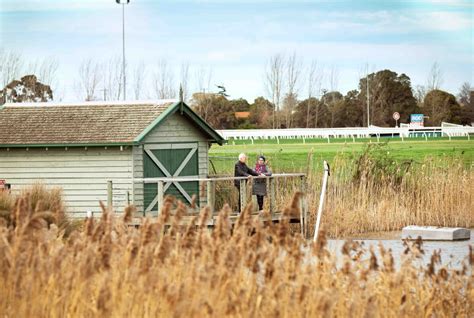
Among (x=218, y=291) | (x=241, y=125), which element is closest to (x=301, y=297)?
(x=218, y=291)

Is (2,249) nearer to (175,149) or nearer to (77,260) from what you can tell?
(77,260)

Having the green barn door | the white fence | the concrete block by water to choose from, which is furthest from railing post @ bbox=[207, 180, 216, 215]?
the white fence

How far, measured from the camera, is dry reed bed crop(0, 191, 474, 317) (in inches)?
350

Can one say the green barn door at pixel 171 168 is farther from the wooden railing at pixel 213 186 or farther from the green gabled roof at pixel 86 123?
the green gabled roof at pixel 86 123

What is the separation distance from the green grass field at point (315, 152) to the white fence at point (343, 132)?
1.60 metres

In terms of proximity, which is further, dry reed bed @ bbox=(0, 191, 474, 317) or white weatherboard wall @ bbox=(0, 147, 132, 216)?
white weatherboard wall @ bbox=(0, 147, 132, 216)

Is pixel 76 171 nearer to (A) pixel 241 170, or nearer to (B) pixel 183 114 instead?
(B) pixel 183 114

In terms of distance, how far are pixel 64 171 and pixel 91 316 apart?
21.9 meters

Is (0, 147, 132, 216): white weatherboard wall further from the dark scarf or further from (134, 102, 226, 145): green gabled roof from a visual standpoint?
the dark scarf

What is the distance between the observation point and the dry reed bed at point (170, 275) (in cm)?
889

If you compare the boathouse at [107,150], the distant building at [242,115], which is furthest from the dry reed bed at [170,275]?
the distant building at [242,115]

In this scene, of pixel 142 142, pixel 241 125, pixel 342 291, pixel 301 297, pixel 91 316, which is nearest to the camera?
pixel 301 297

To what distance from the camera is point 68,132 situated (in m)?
31.2

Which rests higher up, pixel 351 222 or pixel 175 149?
pixel 175 149
